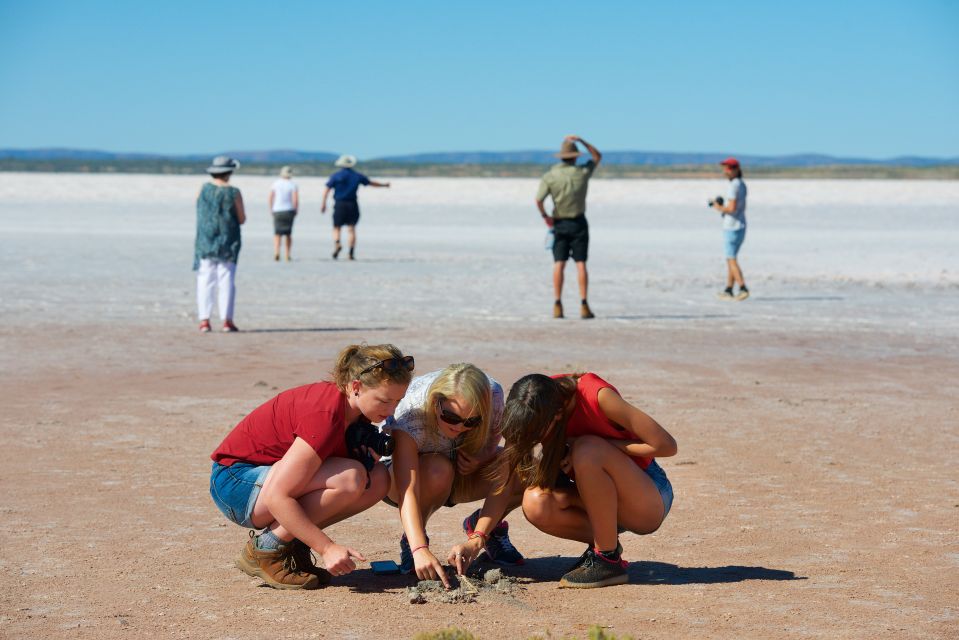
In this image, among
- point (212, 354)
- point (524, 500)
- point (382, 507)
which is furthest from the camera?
point (212, 354)

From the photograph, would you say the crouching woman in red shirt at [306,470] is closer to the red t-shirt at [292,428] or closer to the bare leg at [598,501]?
the red t-shirt at [292,428]

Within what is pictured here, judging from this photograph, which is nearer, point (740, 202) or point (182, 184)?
point (740, 202)

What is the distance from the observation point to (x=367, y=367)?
4637mm

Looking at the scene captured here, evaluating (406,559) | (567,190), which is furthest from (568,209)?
(406,559)

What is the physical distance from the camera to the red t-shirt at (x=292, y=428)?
15.5ft

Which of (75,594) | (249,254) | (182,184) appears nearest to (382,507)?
(75,594)

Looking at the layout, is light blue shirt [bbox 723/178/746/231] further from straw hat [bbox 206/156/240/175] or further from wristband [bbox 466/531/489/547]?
wristband [bbox 466/531/489/547]

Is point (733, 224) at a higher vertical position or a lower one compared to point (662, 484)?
higher

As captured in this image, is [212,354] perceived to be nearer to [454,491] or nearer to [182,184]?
[454,491]

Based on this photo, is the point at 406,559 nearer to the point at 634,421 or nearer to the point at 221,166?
the point at 634,421

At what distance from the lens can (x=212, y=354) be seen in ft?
37.6

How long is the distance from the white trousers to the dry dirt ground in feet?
3.13

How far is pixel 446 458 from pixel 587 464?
58 cm

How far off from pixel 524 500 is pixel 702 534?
45.1 inches
